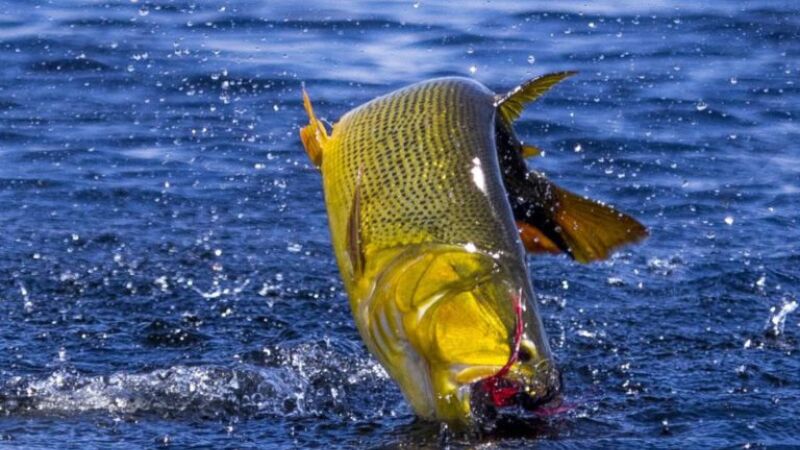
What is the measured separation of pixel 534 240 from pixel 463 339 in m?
0.96

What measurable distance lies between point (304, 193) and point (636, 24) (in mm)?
5056

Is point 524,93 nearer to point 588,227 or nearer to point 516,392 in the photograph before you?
point 588,227

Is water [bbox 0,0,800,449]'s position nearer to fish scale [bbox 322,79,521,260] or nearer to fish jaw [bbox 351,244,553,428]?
fish jaw [bbox 351,244,553,428]

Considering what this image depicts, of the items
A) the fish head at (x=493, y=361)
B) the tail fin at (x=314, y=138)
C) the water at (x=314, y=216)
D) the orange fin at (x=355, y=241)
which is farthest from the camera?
the water at (x=314, y=216)

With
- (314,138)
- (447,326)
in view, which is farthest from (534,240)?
(447,326)

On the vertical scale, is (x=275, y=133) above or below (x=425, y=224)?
below

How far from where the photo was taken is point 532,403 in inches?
163

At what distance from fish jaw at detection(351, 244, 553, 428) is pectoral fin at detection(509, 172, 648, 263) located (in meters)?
0.54

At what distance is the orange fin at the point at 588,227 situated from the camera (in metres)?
4.85

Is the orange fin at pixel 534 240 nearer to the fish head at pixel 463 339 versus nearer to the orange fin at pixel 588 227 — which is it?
the orange fin at pixel 588 227

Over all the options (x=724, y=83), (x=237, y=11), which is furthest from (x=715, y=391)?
(x=237, y=11)

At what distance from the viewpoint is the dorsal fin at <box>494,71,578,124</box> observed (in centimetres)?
500

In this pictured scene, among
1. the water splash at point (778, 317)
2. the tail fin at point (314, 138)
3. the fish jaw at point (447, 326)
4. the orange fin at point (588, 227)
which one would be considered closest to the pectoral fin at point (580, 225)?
the orange fin at point (588, 227)

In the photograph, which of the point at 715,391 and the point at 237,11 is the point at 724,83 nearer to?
the point at 237,11
